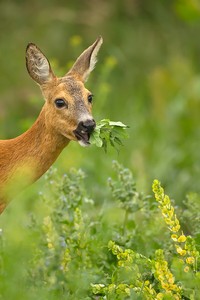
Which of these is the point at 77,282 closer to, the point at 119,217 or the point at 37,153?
the point at 37,153

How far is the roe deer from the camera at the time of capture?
256 inches

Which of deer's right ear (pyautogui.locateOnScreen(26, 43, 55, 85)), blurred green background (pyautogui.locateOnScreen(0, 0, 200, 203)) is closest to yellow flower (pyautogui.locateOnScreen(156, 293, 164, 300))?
deer's right ear (pyautogui.locateOnScreen(26, 43, 55, 85))

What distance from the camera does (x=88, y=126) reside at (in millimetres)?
6344

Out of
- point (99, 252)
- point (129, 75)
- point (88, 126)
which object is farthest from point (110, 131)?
point (129, 75)

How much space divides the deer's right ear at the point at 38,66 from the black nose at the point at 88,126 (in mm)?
629

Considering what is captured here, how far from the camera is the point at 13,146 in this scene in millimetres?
6789

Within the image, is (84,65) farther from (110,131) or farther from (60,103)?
(110,131)

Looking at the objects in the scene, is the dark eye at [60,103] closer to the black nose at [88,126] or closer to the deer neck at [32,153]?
the deer neck at [32,153]

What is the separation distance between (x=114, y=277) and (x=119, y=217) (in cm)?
195

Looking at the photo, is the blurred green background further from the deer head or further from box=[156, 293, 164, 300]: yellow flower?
box=[156, 293, 164, 300]: yellow flower

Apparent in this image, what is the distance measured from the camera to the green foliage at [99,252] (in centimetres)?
527

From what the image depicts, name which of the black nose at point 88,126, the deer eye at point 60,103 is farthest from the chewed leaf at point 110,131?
the deer eye at point 60,103

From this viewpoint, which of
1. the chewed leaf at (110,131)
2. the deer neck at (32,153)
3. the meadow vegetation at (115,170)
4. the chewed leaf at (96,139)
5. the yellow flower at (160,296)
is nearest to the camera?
the yellow flower at (160,296)

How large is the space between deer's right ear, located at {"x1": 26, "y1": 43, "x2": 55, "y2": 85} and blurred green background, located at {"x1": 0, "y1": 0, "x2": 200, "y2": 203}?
168cm
